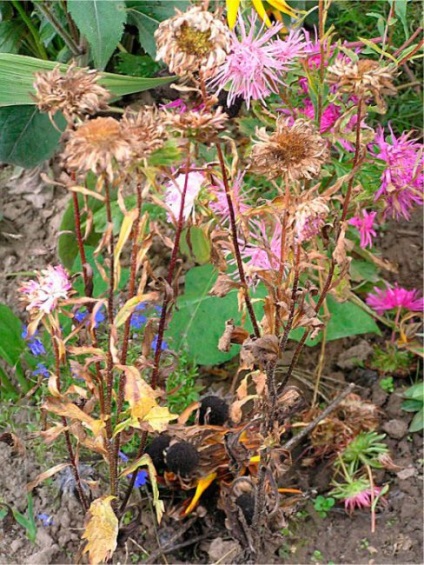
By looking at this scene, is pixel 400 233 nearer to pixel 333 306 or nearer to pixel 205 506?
pixel 333 306

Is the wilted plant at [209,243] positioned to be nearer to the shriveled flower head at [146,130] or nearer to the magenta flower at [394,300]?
the shriveled flower head at [146,130]

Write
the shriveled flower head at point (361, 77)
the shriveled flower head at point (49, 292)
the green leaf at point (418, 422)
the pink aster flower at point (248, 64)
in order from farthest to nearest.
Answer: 1. the green leaf at point (418, 422)
2. the pink aster flower at point (248, 64)
3. the shriveled flower head at point (49, 292)
4. the shriveled flower head at point (361, 77)

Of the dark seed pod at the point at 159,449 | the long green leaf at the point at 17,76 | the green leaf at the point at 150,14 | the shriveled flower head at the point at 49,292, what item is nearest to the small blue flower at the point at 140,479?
the dark seed pod at the point at 159,449

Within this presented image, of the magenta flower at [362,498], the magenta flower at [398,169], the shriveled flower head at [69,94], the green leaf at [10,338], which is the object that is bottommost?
the magenta flower at [362,498]

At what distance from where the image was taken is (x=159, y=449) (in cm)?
121

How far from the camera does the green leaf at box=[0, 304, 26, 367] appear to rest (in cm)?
135

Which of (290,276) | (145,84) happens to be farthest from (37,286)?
(145,84)

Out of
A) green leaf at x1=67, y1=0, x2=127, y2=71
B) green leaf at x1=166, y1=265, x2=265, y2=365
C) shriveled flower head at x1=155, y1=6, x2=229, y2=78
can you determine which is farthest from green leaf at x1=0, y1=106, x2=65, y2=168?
shriveled flower head at x1=155, y1=6, x2=229, y2=78

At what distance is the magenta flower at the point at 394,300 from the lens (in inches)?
56.5

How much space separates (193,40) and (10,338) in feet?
2.71

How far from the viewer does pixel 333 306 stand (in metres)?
1.41

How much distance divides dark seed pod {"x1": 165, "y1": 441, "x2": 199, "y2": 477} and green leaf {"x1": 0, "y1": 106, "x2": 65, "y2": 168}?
655 mm

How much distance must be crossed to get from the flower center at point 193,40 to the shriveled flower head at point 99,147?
0.09 metres

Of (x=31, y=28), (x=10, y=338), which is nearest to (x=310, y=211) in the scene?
(x=10, y=338)
